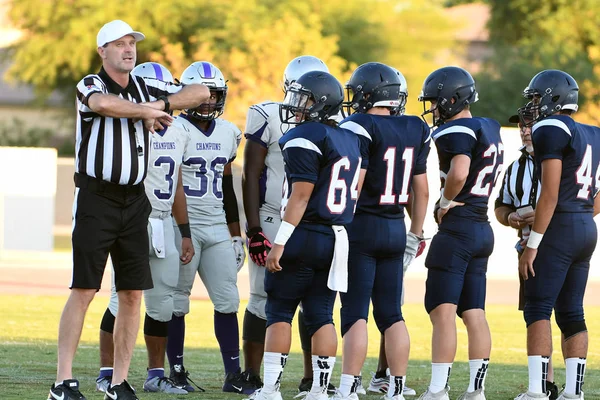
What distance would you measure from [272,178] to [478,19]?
58039mm

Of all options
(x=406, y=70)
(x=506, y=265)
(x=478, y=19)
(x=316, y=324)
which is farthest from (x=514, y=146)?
(x=478, y=19)

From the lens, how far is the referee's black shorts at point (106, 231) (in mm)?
5891

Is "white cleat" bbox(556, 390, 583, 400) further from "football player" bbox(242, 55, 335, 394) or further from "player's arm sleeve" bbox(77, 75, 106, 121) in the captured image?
"player's arm sleeve" bbox(77, 75, 106, 121)

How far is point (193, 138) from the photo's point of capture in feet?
23.6

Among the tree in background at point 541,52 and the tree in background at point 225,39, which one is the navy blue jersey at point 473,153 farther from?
the tree in background at point 541,52

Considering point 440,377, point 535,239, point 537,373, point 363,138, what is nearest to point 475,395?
point 440,377

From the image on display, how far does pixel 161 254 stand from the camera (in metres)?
6.86

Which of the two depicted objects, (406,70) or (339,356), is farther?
(406,70)

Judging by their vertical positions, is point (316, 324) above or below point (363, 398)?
above

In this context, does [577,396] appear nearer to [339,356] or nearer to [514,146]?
[339,356]

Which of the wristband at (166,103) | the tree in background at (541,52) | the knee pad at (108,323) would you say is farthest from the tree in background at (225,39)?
the wristband at (166,103)

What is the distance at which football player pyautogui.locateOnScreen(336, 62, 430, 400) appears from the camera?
629 centimetres

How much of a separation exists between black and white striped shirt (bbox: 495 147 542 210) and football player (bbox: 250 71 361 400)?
154 centimetres

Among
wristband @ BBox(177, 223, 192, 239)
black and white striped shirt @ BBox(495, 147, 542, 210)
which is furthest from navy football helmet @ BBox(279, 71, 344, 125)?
black and white striped shirt @ BBox(495, 147, 542, 210)
